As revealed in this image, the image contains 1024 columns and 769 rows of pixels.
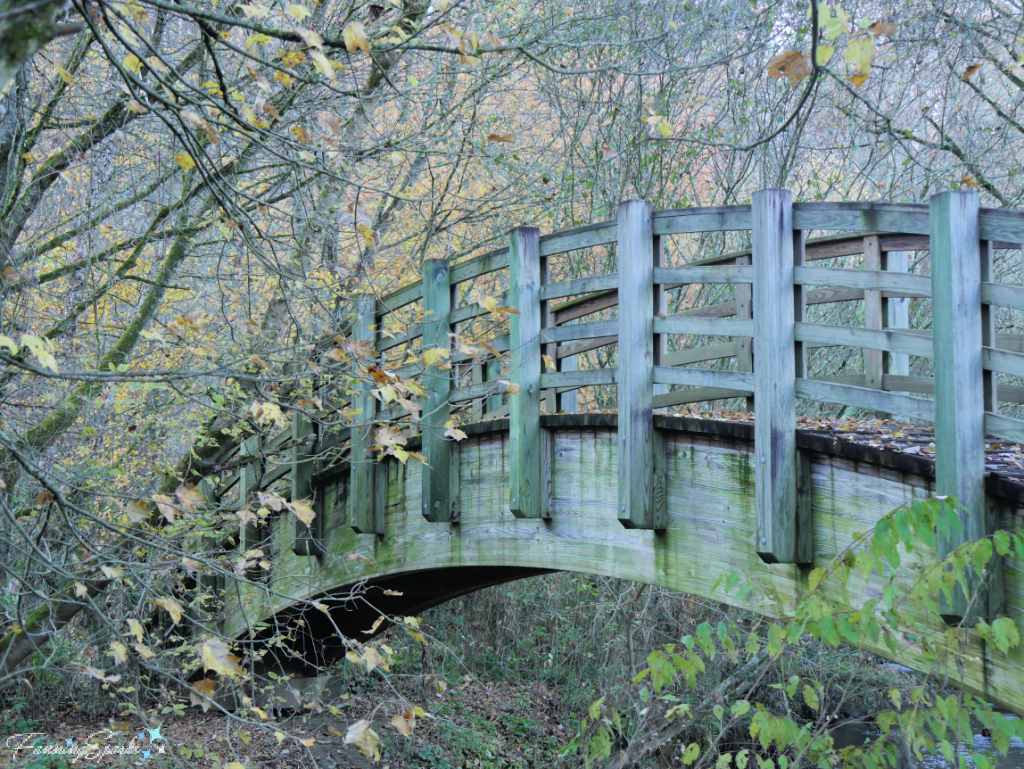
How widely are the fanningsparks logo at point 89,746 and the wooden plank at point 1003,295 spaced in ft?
21.2

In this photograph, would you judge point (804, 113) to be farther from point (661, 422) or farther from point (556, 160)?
point (661, 422)

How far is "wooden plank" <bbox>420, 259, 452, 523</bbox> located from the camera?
582 cm

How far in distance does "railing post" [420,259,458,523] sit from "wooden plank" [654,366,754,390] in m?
1.61

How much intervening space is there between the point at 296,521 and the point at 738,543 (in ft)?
13.4

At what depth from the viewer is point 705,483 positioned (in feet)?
15.4

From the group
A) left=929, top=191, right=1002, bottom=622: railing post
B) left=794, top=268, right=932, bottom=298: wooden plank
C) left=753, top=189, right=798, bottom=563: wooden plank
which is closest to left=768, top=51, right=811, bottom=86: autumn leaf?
left=929, top=191, right=1002, bottom=622: railing post

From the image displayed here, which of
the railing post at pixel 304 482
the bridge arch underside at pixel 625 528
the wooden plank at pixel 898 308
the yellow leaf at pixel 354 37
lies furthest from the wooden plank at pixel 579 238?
the railing post at pixel 304 482

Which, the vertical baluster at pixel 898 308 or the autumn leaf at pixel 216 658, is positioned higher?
the vertical baluster at pixel 898 308

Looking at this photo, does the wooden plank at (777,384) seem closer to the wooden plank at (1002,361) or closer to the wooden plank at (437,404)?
the wooden plank at (1002,361)

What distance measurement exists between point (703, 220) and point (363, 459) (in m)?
3.12

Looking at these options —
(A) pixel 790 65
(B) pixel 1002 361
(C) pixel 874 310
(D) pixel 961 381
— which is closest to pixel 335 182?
(C) pixel 874 310

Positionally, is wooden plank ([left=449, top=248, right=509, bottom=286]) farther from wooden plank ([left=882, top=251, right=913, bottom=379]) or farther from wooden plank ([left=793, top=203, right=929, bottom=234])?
wooden plank ([left=882, top=251, right=913, bottom=379])

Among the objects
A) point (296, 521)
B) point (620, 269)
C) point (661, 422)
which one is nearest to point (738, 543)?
point (661, 422)

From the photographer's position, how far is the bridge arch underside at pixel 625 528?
3736 millimetres
